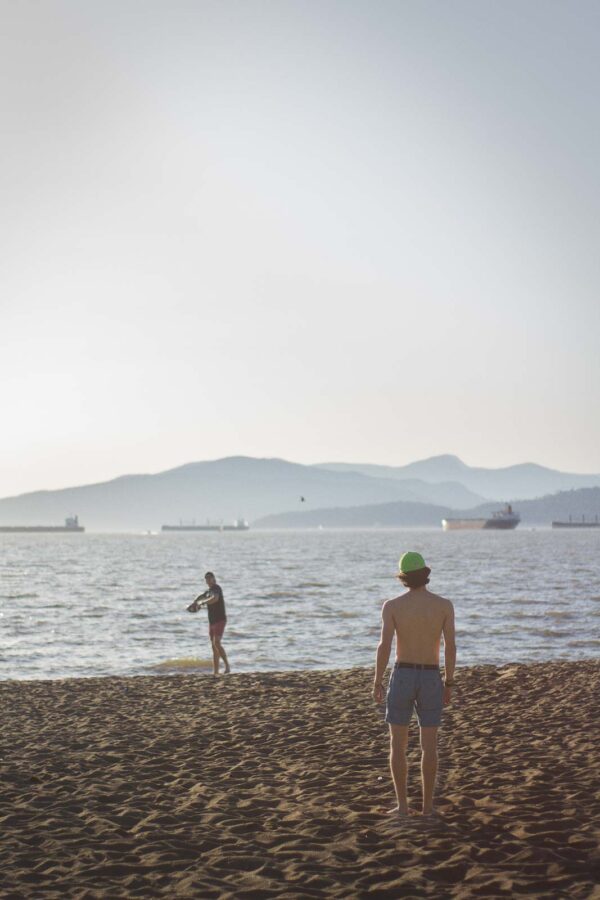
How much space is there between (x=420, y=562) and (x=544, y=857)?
89.9 inches

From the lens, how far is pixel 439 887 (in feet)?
20.3

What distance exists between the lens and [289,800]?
28.4 feet

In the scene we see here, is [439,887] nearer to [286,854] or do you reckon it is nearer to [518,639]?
[286,854]

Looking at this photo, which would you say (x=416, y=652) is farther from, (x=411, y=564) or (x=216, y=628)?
(x=216, y=628)

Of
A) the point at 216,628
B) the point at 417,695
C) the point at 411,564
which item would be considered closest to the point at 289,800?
the point at 417,695

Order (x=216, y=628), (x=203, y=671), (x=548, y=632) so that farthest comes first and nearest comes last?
(x=548, y=632) → (x=203, y=671) → (x=216, y=628)

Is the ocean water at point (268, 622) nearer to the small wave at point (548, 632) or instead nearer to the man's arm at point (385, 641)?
the small wave at point (548, 632)

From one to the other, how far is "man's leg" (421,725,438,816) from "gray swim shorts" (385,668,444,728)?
8 cm

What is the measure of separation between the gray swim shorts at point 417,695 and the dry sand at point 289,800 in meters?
0.92

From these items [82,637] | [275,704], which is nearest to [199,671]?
[275,704]

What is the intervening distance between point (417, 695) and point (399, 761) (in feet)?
2.00

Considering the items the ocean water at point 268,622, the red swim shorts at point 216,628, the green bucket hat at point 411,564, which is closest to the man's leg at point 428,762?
the green bucket hat at point 411,564

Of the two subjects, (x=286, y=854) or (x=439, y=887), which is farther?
(x=286, y=854)

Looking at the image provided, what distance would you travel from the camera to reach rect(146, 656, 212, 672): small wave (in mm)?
21781
